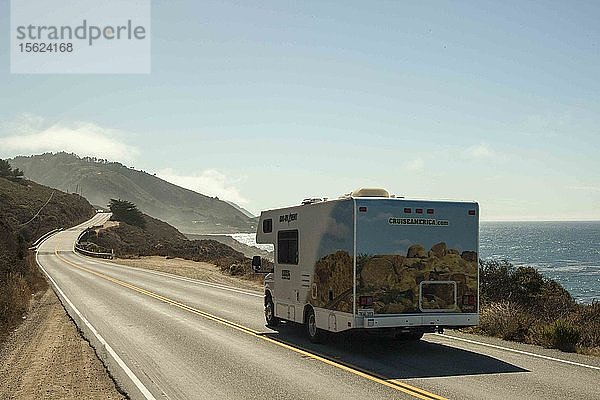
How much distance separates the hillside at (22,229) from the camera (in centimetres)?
2757

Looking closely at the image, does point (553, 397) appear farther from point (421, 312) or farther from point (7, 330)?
point (7, 330)

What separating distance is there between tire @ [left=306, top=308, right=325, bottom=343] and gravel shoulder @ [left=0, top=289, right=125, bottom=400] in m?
4.86

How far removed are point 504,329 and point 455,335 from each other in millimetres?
1231

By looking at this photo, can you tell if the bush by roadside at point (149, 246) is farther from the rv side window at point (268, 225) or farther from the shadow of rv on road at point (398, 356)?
the shadow of rv on road at point (398, 356)

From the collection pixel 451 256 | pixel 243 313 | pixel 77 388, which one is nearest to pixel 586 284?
pixel 243 313

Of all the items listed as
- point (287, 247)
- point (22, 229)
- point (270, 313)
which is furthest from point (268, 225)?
point (22, 229)

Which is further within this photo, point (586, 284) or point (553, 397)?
point (586, 284)

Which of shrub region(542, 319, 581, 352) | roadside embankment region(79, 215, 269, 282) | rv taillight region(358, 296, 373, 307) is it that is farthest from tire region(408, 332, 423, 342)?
roadside embankment region(79, 215, 269, 282)

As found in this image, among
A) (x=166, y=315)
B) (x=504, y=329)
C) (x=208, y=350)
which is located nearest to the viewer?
(x=208, y=350)

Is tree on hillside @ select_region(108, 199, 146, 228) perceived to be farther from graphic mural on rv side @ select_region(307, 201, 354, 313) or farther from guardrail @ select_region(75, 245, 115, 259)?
graphic mural on rv side @ select_region(307, 201, 354, 313)

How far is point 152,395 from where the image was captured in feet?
37.1

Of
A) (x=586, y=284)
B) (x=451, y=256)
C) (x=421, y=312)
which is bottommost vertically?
(x=586, y=284)

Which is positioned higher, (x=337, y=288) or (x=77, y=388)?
(x=337, y=288)

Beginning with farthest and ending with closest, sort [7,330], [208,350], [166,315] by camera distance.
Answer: [166,315] → [7,330] → [208,350]
